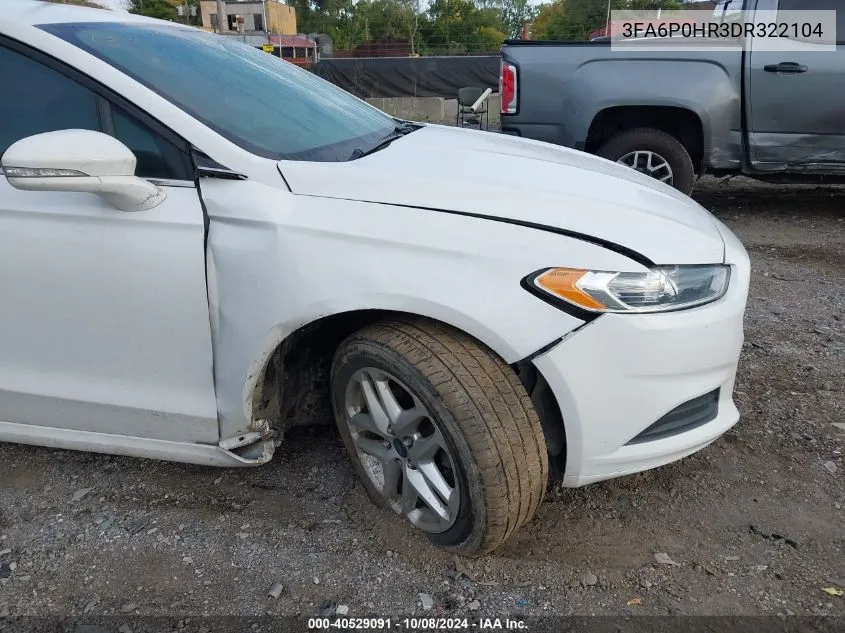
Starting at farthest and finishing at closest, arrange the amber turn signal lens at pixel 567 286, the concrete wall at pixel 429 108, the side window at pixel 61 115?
the concrete wall at pixel 429 108 < the side window at pixel 61 115 < the amber turn signal lens at pixel 567 286

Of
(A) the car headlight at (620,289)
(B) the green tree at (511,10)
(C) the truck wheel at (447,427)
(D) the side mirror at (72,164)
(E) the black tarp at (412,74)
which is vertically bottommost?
(C) the truck wheel at (447,427)

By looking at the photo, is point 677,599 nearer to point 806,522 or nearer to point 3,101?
point 806,522

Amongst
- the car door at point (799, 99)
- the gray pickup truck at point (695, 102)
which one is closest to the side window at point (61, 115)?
the gray pickup truck at point (695, 102)

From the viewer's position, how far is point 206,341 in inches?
78.2

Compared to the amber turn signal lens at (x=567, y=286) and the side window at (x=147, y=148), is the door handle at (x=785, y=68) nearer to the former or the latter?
the amber turn signal lens at (x=567, y=286)

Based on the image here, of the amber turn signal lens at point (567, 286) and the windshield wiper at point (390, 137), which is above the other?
the windshield wiper at point (390, 137)

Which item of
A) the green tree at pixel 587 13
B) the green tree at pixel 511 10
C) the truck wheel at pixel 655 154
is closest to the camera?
the truck wheel at pixel 655 154

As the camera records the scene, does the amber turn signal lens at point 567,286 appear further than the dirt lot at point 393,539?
No

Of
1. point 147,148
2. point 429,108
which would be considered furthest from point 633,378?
point 429,108

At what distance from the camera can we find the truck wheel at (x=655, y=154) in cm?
533

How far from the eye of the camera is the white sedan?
178 centimetres

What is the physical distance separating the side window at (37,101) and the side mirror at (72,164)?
27 centimetres

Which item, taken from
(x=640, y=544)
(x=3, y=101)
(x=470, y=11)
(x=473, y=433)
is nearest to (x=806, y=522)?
(x=640, y=544)

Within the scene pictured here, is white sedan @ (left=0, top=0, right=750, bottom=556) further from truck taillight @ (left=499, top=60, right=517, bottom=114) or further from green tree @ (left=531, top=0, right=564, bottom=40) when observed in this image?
green tree @ (left=531, top=0, right=564, bottom=40)
